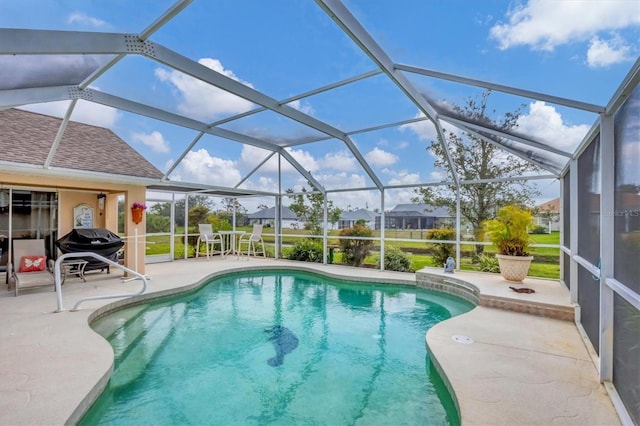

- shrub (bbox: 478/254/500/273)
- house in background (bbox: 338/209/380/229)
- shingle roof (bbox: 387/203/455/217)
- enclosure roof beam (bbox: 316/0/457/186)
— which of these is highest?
enclosure roof beam (bbox: 316/0/457/186)

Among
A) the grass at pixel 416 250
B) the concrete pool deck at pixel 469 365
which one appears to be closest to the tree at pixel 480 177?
the grass at pixel 416 250

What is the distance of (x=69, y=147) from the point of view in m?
7.62

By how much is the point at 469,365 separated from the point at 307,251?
337 inches

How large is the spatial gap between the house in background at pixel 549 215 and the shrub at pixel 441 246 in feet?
6.59

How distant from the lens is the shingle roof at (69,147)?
6.50 metres

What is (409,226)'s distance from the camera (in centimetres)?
939

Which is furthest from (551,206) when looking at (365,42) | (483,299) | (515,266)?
(365,42)

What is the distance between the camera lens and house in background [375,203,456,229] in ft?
29.4

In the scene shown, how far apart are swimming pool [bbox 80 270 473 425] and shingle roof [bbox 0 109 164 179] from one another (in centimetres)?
372

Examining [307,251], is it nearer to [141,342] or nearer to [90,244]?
[90,244]

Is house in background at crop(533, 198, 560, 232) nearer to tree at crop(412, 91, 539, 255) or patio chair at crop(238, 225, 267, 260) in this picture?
tree at crop(412, 91, 539, 255)

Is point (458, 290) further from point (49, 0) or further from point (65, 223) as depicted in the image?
point (65, 223)

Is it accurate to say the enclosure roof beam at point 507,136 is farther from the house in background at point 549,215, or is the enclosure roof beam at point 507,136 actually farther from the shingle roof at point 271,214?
the shingle roof at point 271,214

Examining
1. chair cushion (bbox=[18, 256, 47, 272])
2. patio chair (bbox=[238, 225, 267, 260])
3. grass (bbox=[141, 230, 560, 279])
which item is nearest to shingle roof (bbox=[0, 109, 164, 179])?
chair cushion (bbox=[18, 256, 47, 272])
